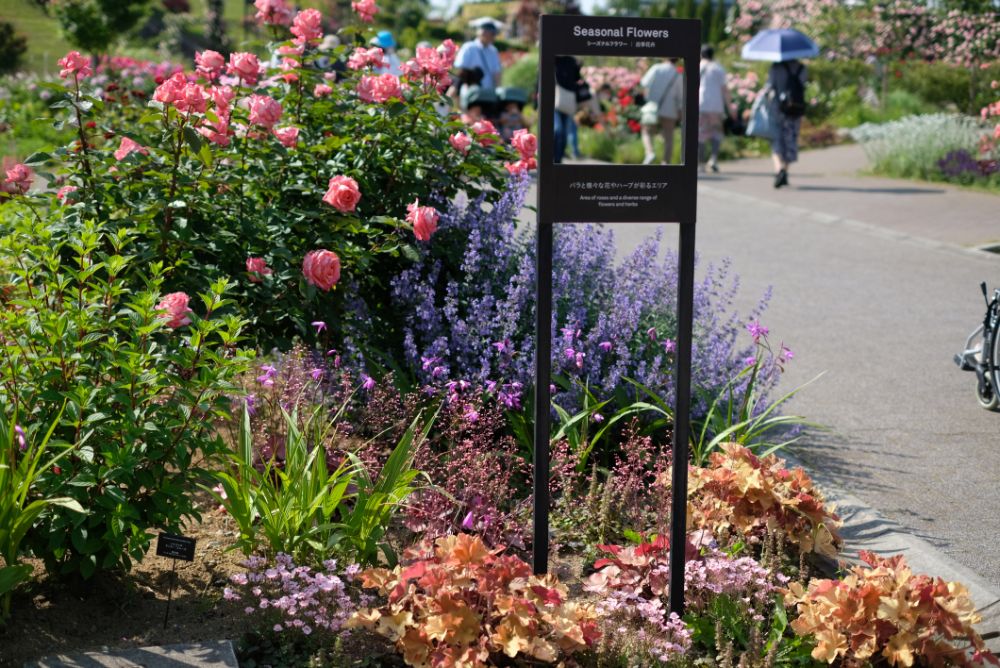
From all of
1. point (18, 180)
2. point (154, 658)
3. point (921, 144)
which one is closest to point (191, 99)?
point (18, 180)

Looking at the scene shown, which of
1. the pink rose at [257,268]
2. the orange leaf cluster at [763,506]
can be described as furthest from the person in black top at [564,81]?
the orange leaf cluster at [763,506]

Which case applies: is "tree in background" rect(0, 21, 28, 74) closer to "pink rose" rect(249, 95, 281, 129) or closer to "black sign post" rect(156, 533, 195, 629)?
"pink rose" rect(249, 95, 281, 129)

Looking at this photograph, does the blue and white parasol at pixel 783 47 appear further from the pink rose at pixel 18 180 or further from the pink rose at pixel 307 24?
the pink rose at pixel 18 180

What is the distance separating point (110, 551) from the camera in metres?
3.22

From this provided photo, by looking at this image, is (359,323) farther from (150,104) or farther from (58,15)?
(58,15)

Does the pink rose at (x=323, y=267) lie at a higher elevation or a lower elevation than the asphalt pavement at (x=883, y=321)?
higher

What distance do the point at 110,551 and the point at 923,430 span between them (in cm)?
414

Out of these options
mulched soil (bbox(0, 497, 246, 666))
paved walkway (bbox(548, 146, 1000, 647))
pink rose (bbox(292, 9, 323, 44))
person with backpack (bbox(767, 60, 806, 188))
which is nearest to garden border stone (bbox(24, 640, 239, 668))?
mulched soil (bbox(0, 497, 246, 666))

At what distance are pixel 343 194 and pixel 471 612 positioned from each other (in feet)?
6.22

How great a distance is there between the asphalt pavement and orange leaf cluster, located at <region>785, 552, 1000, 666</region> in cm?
83

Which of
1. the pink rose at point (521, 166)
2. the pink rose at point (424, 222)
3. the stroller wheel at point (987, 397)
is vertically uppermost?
the pink rose at point (521, 166)

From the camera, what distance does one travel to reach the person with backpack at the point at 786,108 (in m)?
14.9

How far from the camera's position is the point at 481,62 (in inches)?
601

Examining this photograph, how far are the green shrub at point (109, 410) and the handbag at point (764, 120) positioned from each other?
42.0 ft
